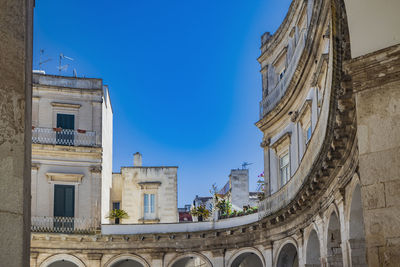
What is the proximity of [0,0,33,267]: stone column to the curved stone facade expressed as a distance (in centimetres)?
422

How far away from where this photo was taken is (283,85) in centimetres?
2572

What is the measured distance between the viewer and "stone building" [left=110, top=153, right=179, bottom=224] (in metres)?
36.2

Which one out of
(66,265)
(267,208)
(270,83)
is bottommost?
(66,265)

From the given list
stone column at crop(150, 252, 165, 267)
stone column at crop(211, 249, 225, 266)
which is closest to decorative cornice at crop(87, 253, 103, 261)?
stone column at crop(150, 252, 165, 267)

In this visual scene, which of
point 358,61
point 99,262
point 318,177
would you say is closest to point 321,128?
point 318,177

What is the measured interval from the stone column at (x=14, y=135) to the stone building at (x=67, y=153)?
24.4 metres

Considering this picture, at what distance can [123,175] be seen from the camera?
1460 inches

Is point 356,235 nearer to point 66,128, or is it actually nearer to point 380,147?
point 380,147

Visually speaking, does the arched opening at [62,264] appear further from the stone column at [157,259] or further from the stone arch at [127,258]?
the stone column at [157,259]

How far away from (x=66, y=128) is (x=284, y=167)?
1216 cm

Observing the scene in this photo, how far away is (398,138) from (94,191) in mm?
25119

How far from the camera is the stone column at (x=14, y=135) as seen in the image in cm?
628

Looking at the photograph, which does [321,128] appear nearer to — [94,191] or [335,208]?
[335,208]

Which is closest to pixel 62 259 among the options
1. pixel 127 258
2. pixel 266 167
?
pixel 127 258
